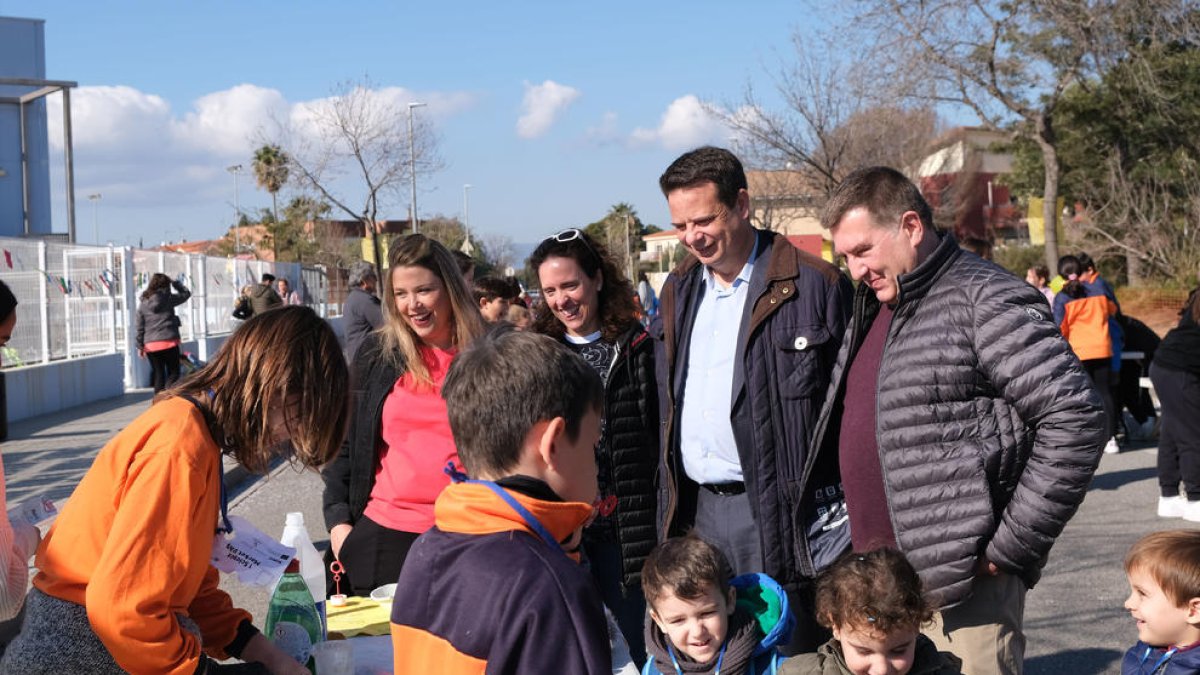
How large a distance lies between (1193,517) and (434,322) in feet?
22.5

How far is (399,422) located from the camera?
4133 mm

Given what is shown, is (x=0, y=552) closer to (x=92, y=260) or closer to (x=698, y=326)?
(x=698, y=326)

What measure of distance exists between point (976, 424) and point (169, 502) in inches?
78.3

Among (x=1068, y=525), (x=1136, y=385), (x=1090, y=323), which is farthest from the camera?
(x=1136, y=385)

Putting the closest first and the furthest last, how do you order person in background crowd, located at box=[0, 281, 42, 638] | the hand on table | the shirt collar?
the hand on table, person in background crowd, located at box=[0, 281, 42, 638], the shirt collar

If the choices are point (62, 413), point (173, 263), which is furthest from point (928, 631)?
point (173, 263)

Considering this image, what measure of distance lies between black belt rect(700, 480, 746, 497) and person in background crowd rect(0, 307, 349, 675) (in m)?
1.40

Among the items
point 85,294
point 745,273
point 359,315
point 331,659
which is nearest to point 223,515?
point 331,659

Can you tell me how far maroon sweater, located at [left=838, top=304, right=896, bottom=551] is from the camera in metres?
3.24

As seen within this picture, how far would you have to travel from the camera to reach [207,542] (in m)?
2.51

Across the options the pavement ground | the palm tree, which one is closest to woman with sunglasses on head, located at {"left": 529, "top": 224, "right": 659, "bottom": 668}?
the pavement ground

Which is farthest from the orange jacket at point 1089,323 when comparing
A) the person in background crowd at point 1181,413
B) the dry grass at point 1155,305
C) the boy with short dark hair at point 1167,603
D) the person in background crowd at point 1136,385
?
the dry grass at point 1155,305

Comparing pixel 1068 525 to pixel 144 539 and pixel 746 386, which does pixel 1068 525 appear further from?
pixel 144 539

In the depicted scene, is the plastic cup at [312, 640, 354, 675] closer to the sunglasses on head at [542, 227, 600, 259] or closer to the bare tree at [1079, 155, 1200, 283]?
the sunglasses on head at [542, 227, 600, 259]
